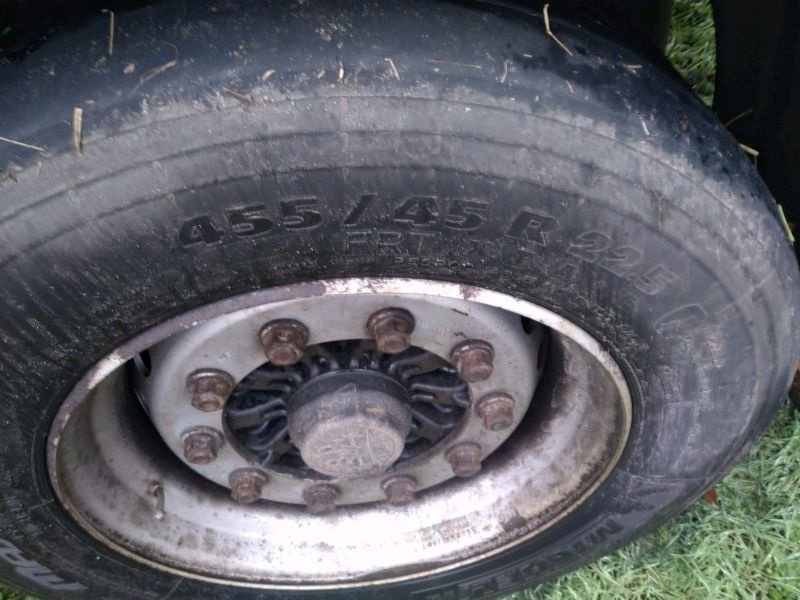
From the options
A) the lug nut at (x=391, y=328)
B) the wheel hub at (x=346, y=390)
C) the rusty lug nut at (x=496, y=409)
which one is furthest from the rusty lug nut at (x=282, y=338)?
the rusty lug nut at (x=496, y=409)

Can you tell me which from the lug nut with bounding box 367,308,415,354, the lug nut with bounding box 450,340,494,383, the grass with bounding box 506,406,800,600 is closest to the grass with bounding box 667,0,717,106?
the grass with bounding box 506,406,800,600

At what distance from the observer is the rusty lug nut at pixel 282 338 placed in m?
1.30

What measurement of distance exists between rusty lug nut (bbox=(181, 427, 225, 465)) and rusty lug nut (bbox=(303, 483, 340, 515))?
253 mm

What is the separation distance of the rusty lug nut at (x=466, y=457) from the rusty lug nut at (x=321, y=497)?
247 mm

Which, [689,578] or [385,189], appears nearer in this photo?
[385,189]

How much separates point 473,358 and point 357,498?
1.65 ft

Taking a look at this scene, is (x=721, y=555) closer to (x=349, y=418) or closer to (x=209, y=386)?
(x=349, y=418)

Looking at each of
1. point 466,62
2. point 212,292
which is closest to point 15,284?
point 212,292

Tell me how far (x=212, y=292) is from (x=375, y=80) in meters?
0.35

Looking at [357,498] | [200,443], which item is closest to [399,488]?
[357,498]

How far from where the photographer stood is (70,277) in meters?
1.09

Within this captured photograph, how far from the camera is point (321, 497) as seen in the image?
1.70 metres

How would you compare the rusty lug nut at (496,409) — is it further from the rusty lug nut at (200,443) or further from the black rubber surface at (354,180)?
the rusty lug nut at (200,443)

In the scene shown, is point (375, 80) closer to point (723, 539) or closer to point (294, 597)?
point (294, 597)
